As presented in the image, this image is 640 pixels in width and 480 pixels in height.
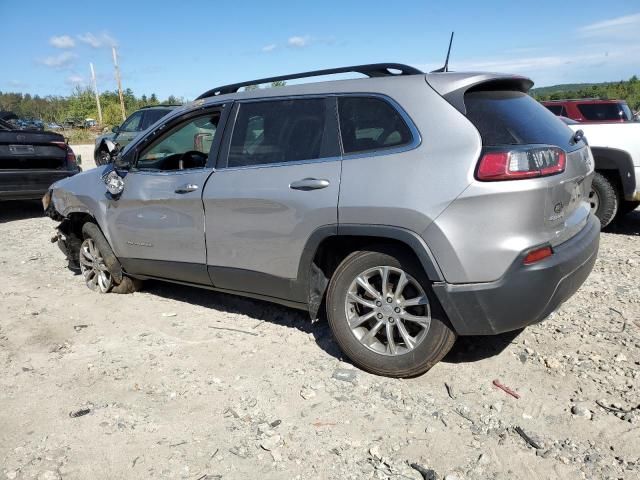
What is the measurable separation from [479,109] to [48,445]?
292 cm

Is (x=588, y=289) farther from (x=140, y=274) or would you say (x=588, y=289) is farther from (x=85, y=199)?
(x=85, y=199)

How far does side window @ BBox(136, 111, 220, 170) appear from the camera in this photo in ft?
13.9

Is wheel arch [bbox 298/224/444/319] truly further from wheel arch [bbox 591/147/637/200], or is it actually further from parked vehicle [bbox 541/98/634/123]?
parked vehicle [bbox 541/98/634/123]

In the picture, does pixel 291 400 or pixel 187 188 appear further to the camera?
pixel 187 188

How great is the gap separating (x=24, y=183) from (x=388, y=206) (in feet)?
24.0

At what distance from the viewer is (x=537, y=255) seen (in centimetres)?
273

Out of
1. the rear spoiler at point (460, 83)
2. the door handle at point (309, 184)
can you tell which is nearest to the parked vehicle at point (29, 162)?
the door handle at point (309, 184)

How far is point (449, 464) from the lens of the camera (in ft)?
8.20

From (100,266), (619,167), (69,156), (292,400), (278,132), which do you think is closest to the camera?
(292,400)

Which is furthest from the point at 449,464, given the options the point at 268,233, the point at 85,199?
the point at 85,199

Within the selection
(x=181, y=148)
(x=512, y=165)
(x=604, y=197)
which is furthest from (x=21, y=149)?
(x=604, y=197)

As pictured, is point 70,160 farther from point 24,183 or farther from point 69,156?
point 24,183

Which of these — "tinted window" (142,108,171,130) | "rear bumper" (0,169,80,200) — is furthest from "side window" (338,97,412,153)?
"tinted window" (142,108,171,130)

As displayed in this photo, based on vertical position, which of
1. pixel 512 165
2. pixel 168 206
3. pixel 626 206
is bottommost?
pixel 626 206
